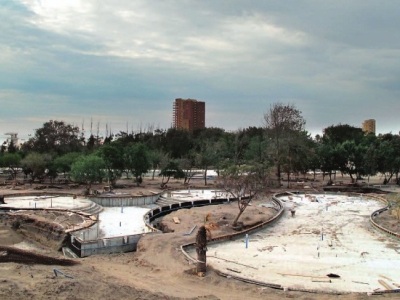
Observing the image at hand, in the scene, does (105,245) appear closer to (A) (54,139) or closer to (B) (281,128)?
(B) (281,128)

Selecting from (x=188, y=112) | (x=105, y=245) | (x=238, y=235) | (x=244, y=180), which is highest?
(x=188, y=112)

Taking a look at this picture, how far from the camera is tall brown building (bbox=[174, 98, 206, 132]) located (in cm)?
16788

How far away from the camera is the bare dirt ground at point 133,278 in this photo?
41.6 feet

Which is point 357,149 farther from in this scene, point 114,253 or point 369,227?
point 114,253

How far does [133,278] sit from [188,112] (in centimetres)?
15434

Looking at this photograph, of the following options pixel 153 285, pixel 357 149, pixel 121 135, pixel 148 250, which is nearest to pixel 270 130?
pixel 357 149

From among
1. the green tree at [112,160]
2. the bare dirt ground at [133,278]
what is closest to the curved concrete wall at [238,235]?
the bare dirt ground at [133,278]

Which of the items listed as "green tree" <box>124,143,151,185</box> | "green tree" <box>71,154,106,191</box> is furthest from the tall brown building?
"green tree" <box>71,154,106,191</box>

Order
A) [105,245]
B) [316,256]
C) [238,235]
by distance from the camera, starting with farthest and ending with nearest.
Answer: [238,235]
[105,245]
[316,256]

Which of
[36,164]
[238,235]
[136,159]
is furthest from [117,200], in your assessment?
[36,164]

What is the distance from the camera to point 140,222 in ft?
101

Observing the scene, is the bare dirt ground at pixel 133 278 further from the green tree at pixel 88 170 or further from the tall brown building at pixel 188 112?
the tall brown building at pixel 188 112

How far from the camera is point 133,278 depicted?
17.6m

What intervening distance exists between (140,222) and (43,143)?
54.8m
